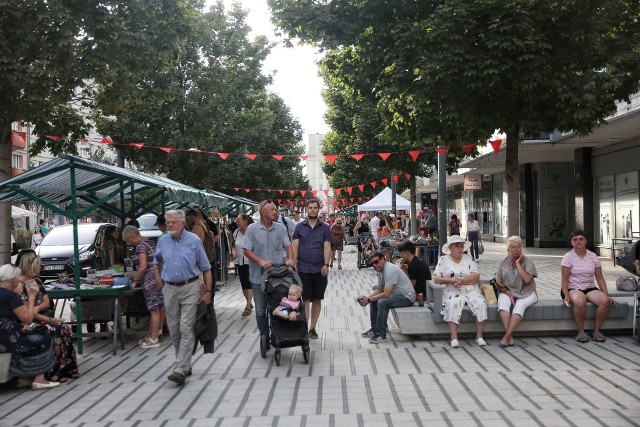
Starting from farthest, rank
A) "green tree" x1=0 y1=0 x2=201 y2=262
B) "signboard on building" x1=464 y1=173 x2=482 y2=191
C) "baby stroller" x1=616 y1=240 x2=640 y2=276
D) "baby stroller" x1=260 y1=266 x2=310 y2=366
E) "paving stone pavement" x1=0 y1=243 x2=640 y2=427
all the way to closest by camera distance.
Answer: "signboard on building" x1=464 y1=173 x2=482 y2=191, "green tree" x1=0 y1=0 x2=201 y2=262, "baby stroller" x1=616 y1=240 x2=640 y2=276, "baby stroller" x1=260 y1=266 x2=310 y2=366, "paving stone pavement" x1=0 y1=243 x2=640 y2=427

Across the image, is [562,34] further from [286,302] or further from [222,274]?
[222,274]

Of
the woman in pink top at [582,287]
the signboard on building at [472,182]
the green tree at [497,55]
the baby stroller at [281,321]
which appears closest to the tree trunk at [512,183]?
the green tree at [497,55]

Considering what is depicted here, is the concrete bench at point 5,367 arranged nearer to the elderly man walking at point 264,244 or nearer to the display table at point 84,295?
the display table at point 84,295

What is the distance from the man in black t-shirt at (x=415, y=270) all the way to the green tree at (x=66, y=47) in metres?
7.02

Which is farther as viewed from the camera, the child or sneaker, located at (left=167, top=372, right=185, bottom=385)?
the child

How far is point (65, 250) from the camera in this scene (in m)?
17.8

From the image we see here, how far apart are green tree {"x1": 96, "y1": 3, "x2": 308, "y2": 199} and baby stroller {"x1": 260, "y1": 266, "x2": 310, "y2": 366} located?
21.9 m

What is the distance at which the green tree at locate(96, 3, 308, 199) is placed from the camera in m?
33.2

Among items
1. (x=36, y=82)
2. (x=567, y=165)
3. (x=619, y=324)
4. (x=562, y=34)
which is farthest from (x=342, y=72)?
(x=567, y=165)

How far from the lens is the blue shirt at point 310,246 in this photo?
30.8 feet

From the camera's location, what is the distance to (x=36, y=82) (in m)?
12.5

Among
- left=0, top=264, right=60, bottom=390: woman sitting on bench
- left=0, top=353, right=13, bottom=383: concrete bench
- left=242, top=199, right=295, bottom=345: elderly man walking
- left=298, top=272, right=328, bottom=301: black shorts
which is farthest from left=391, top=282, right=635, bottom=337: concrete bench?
left=0, top=353, right=13, bottom=383: concrete bench

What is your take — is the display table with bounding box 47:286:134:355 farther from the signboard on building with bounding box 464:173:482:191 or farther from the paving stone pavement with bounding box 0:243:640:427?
the signboard on building with bounding box 464:173:482:191

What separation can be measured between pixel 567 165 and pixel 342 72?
22.3 metres
